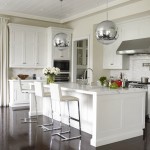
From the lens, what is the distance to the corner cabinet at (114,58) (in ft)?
24.3

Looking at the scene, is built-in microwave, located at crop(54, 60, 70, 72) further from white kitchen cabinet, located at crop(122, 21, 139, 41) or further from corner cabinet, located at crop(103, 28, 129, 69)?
white kitchen cabinet, located at crop(122, 21, 139, 41)

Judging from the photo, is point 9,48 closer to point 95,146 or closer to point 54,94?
point 54,94

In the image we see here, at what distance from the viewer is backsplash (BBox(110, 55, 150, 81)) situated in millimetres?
6891

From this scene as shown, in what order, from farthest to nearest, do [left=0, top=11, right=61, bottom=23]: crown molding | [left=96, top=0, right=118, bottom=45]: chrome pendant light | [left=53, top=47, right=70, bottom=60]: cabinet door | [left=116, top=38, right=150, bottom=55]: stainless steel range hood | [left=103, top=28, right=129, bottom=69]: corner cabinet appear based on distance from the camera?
[left=53, top=47, right=70, bottom=60]: cabinet door
[left=0, top=11, right=61, bottom=23]: crown molding
[left=103, top=28, right=129, bottom=69]: corner cabinet
[left=116, top=38, right=150, bottom=55]: stainless steel range hood
[left=96, top=0, right=118, bottom=45]: chrome pendant light

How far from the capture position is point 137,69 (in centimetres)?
717

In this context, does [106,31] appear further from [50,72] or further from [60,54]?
[60,54]

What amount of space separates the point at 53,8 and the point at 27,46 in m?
1.71

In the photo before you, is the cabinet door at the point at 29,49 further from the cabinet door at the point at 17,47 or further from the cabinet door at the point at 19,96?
the cabinet door at the point at 19,96

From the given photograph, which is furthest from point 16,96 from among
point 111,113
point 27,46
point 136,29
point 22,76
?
point 136,29

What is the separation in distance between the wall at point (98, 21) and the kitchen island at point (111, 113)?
2.55m

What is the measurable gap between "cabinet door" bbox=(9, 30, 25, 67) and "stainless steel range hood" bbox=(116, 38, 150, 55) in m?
3.32

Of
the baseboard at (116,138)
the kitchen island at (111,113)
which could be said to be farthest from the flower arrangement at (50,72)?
the baseboard at (116,138)

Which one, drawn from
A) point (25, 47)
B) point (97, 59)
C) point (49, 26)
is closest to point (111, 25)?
point (97, 59)

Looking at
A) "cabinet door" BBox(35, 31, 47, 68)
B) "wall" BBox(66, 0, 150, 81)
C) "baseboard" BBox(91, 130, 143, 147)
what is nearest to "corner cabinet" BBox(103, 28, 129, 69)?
"wall" BBox(66, 0, 150, 81)
